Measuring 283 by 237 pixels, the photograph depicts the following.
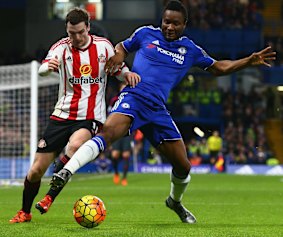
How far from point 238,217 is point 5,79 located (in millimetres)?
10790

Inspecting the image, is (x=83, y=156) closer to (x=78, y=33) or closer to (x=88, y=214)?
(x=88, y=214)

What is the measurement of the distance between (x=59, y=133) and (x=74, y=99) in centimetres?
37

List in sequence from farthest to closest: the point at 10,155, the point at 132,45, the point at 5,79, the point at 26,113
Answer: the point at 26,113
the point at 10,155
the point at 5,79
the point at 132,45

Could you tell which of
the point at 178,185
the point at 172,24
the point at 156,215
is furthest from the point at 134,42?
the point at 156,215

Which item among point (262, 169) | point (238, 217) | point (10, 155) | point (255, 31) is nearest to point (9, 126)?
point (10, 155)

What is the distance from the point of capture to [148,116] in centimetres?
762

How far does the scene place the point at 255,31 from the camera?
3328 centimetres

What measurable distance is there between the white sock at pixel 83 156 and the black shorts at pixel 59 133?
778 mm

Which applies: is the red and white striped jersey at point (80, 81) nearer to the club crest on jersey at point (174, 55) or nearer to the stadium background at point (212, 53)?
the club crest on jersey at point (174, 55)

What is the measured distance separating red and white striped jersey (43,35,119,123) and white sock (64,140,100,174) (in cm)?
89

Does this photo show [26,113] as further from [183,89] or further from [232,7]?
[232,7]

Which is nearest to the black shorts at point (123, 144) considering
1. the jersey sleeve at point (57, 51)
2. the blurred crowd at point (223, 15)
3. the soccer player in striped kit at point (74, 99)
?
the soccer player in striped kit at point (74, 99)

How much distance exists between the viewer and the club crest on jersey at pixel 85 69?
26.2 feet

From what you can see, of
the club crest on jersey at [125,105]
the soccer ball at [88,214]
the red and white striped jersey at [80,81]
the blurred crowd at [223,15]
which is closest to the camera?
the soccer ball at [88,214]
